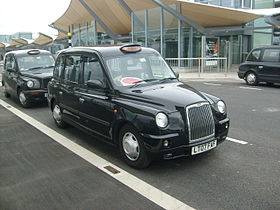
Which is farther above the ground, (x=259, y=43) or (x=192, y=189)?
(x=259, y=43)

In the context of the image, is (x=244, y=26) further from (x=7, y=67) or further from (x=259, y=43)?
(x=7, y=67)

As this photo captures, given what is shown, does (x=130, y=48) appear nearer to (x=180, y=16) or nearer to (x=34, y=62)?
(x=34, y=62)

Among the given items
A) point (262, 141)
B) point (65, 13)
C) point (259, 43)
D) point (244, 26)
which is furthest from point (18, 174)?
point (65, 13)

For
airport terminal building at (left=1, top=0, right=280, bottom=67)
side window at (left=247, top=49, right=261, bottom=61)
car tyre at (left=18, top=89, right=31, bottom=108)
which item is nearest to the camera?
car tyre at (left=18, top=89, right=31, bottom=108)

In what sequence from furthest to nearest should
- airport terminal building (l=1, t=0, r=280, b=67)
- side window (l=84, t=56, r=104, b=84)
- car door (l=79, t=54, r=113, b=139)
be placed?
airport terminal building (l=1, t=0, r=280, b=67) < side window (l=84, t=56, r=104, b=84) < car door (l=79, t=54, r=113, b=139)

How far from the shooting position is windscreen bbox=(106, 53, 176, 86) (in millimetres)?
4992

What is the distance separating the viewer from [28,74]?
31.5ft

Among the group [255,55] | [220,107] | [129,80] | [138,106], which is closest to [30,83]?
[129,80]

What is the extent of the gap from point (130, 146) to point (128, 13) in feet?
81.0

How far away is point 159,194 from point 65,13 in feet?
131

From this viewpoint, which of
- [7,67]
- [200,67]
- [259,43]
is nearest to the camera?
[7,67]

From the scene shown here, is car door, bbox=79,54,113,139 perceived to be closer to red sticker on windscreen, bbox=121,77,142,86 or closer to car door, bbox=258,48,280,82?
red sticker on windscreen, bbox=121,77,142,86

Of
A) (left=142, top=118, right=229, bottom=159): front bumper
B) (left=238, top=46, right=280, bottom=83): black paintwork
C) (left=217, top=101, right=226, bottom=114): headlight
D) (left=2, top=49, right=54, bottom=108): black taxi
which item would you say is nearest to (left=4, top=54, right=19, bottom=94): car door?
(left=2, top=49, right=54, bottom=108): black taxi

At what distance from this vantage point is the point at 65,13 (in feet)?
131
